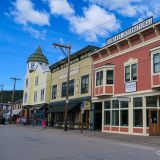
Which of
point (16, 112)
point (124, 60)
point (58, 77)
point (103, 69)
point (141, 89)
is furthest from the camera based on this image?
point (16, 112)

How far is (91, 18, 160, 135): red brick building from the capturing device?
2395cm

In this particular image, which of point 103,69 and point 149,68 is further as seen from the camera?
point 103,69

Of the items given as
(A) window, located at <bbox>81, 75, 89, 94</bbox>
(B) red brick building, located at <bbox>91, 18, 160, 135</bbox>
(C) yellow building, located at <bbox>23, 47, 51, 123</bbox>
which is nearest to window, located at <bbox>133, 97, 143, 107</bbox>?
(B) red brick building, located at <bbox>91, 18, 160, 135</bbox>

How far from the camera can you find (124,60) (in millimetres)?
27906

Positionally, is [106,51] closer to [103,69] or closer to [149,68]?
[103,69]

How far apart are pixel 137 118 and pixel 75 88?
523 inches

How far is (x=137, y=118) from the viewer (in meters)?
25.5

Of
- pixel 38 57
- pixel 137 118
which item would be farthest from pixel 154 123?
pixel 38 57

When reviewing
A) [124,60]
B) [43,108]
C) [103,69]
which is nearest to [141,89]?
[124,60]

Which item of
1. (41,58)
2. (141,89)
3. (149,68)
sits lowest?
(141,89)

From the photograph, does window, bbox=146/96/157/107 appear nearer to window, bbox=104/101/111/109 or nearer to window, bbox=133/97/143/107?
window, bbox=133/97/143/107

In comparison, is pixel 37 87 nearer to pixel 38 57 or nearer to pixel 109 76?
pixel 38 57

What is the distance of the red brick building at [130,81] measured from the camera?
78.6ft

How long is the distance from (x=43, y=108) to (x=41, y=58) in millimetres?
→ 15919
